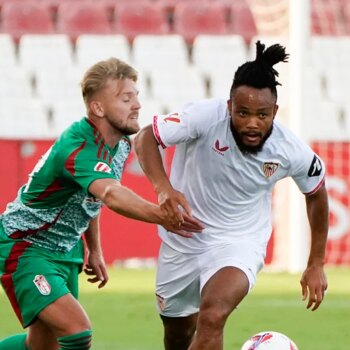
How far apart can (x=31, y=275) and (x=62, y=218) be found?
1.09ft

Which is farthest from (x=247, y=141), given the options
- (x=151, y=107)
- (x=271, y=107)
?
(x=151, y=107)

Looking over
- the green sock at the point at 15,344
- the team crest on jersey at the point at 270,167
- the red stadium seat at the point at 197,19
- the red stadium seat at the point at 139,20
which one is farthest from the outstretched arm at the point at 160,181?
the red stadium seat at the point at 197,19

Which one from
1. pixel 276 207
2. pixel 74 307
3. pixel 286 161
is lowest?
pixel 276 207

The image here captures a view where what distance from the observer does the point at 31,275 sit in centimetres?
Answer: 559

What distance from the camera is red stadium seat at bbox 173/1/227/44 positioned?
18438mm

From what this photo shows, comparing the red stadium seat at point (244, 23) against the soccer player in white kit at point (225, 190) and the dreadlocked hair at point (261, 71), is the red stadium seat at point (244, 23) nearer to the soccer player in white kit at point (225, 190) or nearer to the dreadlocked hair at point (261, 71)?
the soccer player in white kit at point (225, 190)

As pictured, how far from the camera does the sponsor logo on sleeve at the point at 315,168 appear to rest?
6086mm

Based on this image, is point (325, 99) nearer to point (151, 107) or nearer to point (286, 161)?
point (151, 107)

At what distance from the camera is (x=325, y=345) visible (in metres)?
7.95

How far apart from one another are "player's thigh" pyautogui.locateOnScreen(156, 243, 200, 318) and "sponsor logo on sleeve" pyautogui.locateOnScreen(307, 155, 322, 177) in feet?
2.67

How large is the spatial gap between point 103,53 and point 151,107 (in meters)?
1.25

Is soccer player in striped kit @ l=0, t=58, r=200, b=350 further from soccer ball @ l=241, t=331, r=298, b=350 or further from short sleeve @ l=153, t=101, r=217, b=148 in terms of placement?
soccer ball @ l=241, t=331, r=298, b=350

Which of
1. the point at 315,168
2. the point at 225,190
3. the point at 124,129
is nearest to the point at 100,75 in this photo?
the point at 124,129

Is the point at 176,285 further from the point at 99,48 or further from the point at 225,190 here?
the point at 99,48
